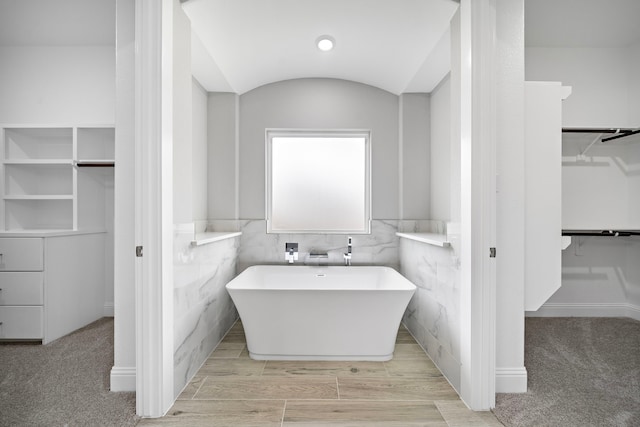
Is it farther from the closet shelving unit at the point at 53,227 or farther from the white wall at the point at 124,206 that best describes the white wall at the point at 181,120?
the closet shelving unit at the point at 53,227

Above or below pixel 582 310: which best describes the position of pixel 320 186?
above

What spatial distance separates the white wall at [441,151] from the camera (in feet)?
9.48

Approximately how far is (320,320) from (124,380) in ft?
3.86

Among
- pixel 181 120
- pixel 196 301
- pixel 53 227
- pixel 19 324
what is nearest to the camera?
pixel 181 120

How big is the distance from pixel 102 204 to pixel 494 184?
329cm

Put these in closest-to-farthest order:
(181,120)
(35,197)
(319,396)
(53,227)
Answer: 1. (319,396)
2. (181,120)
3. (35,197)
4. (53,227)

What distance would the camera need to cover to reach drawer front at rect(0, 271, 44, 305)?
259 cm

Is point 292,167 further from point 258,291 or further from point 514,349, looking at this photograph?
point 514,349

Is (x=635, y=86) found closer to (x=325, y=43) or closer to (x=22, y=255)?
(x=325, y=43)

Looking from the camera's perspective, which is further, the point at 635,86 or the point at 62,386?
the point at 635,86

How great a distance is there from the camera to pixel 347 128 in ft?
11.0

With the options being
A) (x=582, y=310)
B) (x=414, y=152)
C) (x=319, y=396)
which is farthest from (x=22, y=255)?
(x=582, y=310)

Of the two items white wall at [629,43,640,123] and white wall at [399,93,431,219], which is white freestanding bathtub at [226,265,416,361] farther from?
white wall at [629,43,640,123]

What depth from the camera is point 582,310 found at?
3258 mm
